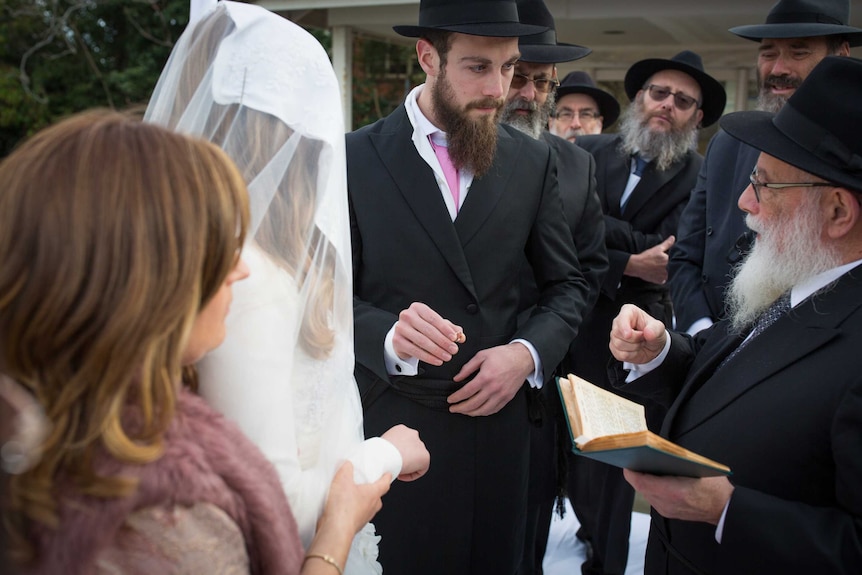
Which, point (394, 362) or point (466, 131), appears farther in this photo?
point (466, 131)

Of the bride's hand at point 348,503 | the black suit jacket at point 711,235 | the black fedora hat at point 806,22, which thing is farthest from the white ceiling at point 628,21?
the bride's hand at point 348,503

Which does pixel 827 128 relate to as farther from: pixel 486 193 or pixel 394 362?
pixel 394 362

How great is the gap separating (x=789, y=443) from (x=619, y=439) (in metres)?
0.51

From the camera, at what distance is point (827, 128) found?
6.02ft

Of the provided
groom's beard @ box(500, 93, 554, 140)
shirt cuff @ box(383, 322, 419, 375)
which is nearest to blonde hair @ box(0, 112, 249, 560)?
shirt cuff @ box(383, 322, 419, 375)

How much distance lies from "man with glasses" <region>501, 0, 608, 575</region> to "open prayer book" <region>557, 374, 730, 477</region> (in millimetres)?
964

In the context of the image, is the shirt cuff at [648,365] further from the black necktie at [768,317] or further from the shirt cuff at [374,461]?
the shirt cuff at [374,461]

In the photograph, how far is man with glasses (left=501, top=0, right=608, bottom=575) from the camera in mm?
3277

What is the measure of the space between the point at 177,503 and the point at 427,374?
1630mm

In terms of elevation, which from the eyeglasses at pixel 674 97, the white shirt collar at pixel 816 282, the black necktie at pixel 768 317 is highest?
the eyeglasses at pixel 674 97

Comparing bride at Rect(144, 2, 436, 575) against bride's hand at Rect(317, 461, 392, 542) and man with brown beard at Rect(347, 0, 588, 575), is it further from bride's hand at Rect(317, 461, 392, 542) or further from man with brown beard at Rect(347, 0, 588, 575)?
man with brown beard at Rect(347, 0, 588, 575)

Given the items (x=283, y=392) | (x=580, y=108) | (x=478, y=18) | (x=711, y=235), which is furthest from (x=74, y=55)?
(x=283, y=392)

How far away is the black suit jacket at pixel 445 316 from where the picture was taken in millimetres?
2662

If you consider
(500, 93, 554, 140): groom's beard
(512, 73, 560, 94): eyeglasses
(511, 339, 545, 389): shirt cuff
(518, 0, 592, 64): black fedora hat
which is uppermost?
(518, 0, 592, 64): black fedora hat
